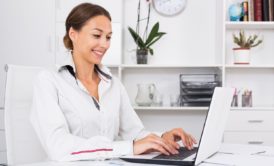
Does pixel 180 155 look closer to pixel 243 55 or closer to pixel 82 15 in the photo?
pixel 82 15

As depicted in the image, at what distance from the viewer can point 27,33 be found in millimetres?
3408

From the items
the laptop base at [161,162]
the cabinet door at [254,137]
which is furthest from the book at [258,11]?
the laptop base at [161,162]

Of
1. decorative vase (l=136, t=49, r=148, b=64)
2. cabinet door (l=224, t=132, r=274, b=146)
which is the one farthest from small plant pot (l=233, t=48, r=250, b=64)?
decorative vase (l=136, t=49, r=148, b=64)

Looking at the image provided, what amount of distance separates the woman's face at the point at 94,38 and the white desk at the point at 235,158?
26.1 inches

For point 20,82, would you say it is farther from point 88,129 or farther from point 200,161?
point 200,161

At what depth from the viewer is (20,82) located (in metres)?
1.70

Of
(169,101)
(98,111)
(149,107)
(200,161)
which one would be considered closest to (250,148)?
(200,161)

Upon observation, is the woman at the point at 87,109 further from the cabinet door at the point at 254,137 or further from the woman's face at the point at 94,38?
the cabinet door at the point at 254,137

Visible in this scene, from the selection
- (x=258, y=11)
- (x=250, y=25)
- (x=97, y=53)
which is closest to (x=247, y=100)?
(x=250, y=25)

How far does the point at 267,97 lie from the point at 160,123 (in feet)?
3.34

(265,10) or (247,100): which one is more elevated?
(265,10)

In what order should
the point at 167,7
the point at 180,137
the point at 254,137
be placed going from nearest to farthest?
the point at 180,137, the point at 254,137, the point at 167,7

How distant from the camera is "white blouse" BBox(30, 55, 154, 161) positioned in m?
1.38

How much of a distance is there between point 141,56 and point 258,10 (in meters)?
1.08
